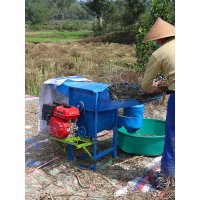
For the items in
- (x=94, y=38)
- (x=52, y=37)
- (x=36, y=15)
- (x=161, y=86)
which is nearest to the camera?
(x=161, y=86)

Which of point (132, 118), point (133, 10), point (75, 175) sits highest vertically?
point (133, 10)

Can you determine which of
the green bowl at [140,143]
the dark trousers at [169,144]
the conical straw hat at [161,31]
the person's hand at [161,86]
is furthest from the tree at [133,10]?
the dark trousers at [169,144]

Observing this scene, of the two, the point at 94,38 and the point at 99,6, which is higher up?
the point at 99,6

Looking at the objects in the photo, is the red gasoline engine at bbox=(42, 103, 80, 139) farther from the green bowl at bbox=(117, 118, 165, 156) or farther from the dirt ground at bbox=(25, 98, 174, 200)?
the green bowl at bbox=(117, 118, 165, 156)

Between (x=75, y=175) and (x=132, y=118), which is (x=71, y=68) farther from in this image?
(x=75, y=175)

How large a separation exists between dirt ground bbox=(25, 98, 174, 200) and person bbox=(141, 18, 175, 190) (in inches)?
11.8

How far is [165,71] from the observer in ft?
11.0

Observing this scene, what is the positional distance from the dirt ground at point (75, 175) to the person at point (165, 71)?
0.99 feet

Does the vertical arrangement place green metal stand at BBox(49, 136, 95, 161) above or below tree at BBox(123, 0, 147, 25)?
below

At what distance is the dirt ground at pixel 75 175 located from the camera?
Answer: 11.5ft

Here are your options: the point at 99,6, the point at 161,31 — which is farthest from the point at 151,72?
the point at 99,6

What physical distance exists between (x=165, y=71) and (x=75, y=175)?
1487 millimetres

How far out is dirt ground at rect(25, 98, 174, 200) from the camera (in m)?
3.51

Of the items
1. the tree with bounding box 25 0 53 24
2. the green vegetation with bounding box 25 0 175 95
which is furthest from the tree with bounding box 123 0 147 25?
the tree with bounding box 25 0 53 24
